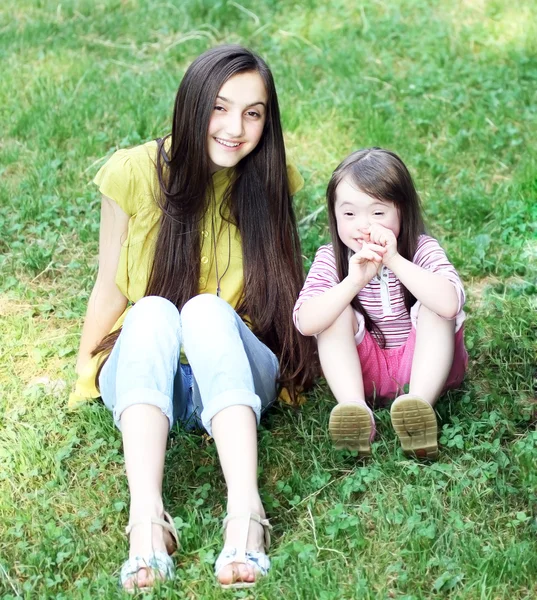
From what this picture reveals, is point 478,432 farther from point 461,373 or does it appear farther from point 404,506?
point 404,506

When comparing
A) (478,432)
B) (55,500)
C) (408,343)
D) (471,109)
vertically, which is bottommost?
(55,500)

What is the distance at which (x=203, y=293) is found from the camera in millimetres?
3209

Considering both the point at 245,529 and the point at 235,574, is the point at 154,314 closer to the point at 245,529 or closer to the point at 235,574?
the point at 245,529

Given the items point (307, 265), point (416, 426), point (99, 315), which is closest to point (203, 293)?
point (99, 315)

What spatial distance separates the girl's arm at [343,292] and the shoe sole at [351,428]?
0.28 meters

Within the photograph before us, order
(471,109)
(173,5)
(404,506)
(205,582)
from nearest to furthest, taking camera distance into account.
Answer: (205,582) < (404,506) < (471,109) < (173,5)

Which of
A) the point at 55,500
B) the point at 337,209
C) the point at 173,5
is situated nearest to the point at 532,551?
the point at 337,209

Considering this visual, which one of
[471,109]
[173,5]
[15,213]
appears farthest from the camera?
[173,5]

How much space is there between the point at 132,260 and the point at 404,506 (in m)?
1.20

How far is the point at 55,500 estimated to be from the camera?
3031 mm

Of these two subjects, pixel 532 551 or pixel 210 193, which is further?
pixel 210 193

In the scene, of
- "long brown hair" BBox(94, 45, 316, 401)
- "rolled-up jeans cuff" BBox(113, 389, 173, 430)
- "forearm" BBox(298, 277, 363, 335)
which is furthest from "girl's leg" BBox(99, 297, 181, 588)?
"forearm" BBox(298, 277, 363, 335)

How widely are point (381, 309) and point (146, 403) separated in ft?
2.97

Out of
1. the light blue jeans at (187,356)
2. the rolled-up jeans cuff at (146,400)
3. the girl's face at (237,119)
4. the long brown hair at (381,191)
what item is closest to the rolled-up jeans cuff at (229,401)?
the light blue jeans at (187,356)
